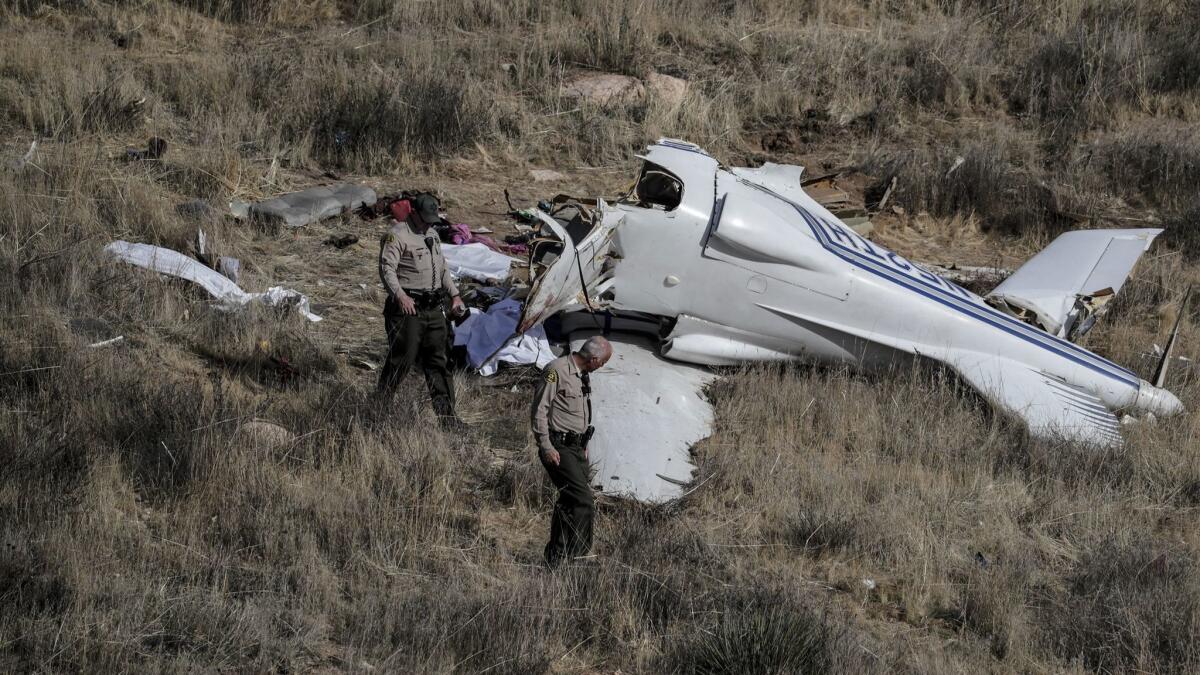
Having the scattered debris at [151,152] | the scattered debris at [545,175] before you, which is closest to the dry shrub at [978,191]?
the scattered debris at [545,175]

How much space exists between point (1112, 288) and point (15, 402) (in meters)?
8.08

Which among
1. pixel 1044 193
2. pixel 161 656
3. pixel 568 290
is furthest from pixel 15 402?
pixel 1044 193

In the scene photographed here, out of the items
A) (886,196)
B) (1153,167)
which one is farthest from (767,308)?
(1153,167)

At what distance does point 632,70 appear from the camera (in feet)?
49.5

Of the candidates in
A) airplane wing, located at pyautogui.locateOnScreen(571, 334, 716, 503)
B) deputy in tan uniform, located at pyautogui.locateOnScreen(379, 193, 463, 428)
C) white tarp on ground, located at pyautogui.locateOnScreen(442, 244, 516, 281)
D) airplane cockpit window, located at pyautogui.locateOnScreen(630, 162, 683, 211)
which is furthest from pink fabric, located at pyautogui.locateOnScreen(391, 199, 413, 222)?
white tarp on ground, located at pyautogui.locateOnScreen(442, 244, 516, 281)

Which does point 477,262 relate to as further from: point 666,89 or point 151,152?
point 666,89

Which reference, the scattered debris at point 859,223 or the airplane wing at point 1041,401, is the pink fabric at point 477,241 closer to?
the scattered debris at point 859,223

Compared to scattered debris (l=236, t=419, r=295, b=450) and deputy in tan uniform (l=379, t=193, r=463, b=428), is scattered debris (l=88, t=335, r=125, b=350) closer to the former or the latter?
scattered debris (l=236, t=419, r=295, b=450)

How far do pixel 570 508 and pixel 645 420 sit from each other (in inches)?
73.6

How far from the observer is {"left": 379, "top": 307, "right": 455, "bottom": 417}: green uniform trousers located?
7.63 metres

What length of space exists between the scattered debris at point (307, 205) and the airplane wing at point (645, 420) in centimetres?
378

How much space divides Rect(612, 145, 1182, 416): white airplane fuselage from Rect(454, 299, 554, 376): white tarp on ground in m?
0.71

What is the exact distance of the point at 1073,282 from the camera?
31.9 ft

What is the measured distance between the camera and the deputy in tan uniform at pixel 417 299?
7.54 m
